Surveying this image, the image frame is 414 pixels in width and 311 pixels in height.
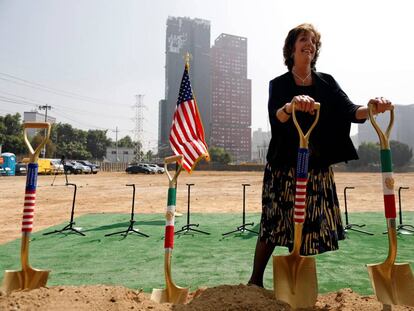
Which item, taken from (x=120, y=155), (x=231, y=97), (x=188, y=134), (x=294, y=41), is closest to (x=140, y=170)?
(x=188, y=134)

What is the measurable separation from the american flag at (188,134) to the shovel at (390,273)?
414 cm

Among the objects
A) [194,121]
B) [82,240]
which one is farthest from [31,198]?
[194,121]

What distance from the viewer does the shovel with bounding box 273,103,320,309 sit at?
2201 millimetres

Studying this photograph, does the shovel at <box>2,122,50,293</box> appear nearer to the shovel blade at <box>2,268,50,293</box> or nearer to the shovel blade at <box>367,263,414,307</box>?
the shovel blade at <box>2,268,50,293</box>

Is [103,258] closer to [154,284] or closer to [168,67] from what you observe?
[154,284]

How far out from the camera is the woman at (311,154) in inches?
97.7

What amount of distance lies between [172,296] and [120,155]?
3619 inches

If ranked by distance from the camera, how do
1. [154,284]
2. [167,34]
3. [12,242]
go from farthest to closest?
[167,34] → [12,242] → [154,284]

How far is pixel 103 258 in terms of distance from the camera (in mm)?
4512

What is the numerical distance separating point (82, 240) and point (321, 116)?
15.2ft

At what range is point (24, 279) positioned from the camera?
249 centimetres

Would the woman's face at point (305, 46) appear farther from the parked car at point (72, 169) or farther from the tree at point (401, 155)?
the tree at point (401, 155)

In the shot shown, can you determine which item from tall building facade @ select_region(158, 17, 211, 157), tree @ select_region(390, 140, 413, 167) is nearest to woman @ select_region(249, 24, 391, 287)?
tall building facade @ select_region(158, 17, 211, 157)

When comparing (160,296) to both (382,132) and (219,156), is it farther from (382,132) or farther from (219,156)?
(219,156)
